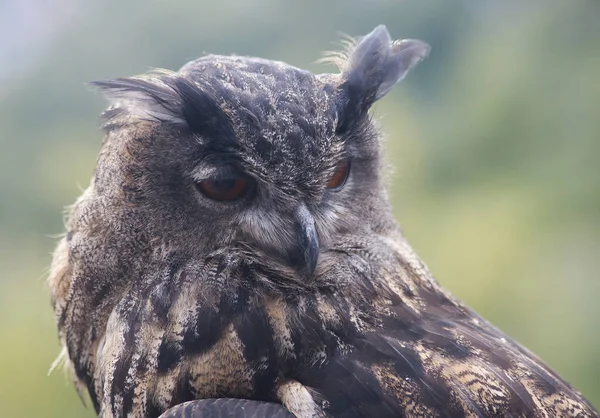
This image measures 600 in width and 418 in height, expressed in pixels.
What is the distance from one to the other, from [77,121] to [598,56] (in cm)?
468

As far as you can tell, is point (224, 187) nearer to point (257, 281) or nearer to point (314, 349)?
point (257, 281)

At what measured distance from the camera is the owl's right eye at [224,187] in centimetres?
105

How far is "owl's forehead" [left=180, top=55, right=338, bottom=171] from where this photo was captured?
1.03 meters

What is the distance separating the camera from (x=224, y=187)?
1.06 meters

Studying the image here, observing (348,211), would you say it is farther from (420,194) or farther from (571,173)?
(420,194)

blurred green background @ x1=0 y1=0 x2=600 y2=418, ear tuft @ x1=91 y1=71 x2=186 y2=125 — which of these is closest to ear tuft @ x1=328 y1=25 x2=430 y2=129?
ear tuft @ x1=91 y1=71 x2=186 y2=125

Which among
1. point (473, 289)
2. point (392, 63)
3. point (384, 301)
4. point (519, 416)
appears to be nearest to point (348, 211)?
point (384, 301)

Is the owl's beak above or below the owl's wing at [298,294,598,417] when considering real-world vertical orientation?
above

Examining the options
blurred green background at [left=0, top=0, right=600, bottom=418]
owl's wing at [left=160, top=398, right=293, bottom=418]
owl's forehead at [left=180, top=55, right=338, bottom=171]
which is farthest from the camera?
blurred green background at [left=0, top=0, right=600, bottom=418]

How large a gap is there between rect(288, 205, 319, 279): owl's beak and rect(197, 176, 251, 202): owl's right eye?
112 millimetres

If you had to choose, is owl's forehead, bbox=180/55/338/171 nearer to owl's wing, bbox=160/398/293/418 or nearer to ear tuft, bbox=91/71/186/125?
ear tuft, bbox=91/71/186/125

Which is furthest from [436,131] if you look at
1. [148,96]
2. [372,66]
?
[148,96]

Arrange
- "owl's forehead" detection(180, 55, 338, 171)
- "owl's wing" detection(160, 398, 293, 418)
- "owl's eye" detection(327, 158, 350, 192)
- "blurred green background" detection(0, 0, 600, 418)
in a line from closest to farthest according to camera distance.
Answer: "owl's wing" detection(160, 398, 293, 418) < "owl's forehead" detection(180, 55, 338, 171) < "owl's eye" detection(327, 158, 350, 192) < "blurred green background" detection(0, 0, 600, 418)

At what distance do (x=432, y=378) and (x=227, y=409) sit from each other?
0.34 metres
